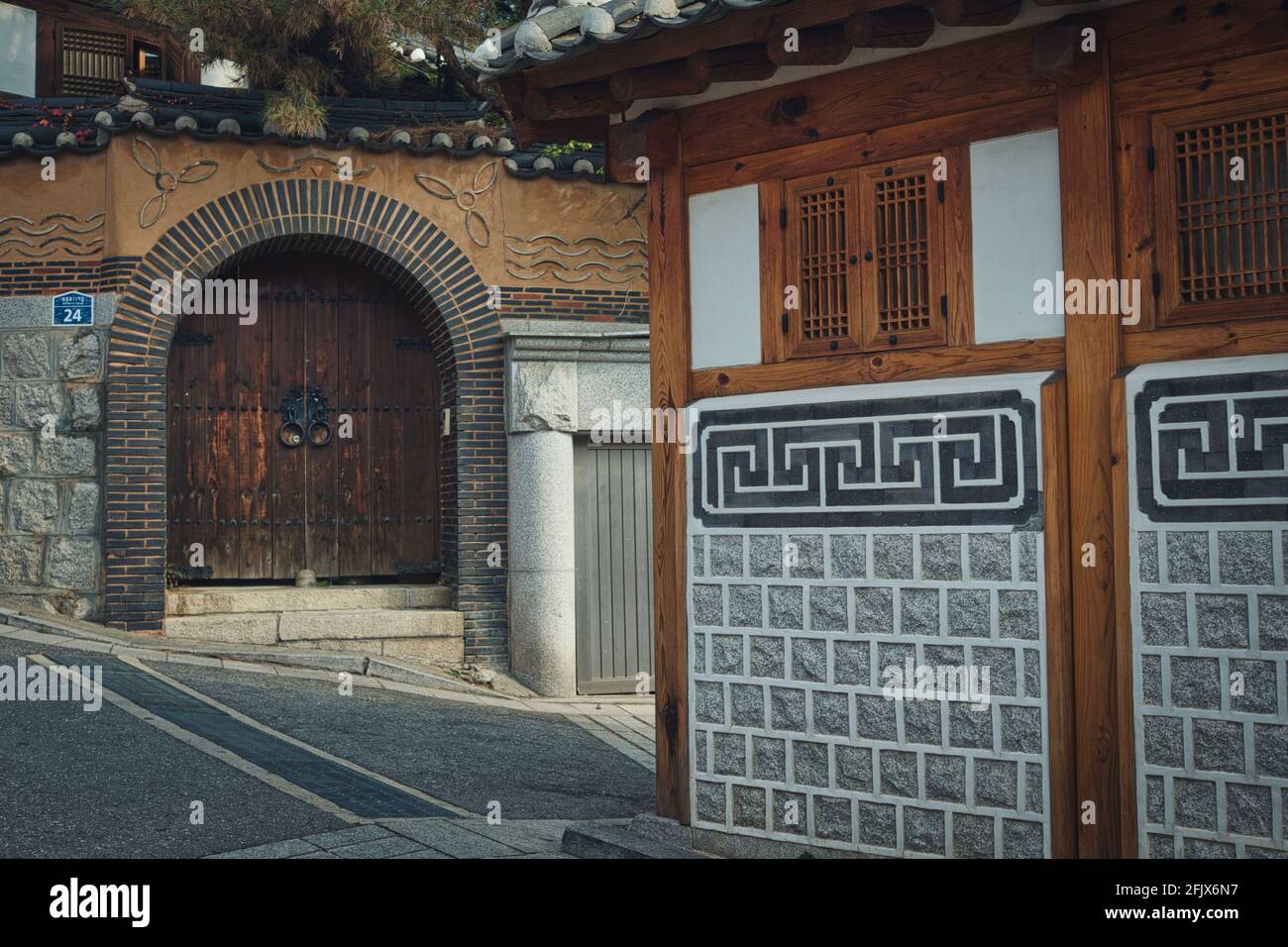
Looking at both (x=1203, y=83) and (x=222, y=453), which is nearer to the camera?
(x=1203, y=83)

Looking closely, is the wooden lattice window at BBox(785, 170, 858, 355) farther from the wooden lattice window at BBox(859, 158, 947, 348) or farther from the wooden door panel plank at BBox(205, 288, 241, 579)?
the wooden door panel plank at BBox(205, 288, 241, 579)

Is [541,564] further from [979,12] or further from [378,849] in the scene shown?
[979,12]

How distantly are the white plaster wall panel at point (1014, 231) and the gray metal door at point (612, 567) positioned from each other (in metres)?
7.04

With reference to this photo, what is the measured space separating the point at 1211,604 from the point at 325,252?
9109 millimetres

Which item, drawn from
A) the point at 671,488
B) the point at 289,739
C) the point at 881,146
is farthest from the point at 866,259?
the point at 289,739

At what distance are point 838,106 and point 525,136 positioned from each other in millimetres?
1505

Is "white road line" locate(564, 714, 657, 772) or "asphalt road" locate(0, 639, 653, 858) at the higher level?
"asphalt road" locate(0, 639, 653, 858)

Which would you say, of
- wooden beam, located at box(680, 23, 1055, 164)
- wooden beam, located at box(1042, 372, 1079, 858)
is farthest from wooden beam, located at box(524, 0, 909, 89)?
wooden beam, located at box(1042, 372, 1079, 858)

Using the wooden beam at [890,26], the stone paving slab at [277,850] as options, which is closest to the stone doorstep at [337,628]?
the stone paving slab at [277,850]

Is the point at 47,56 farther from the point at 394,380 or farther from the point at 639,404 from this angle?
the point at 639,404

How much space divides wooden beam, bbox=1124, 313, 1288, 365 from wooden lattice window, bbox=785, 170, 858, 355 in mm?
1116

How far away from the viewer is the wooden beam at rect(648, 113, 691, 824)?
571 cm

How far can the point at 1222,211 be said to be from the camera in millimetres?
4531

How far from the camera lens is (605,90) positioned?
18.6ft
